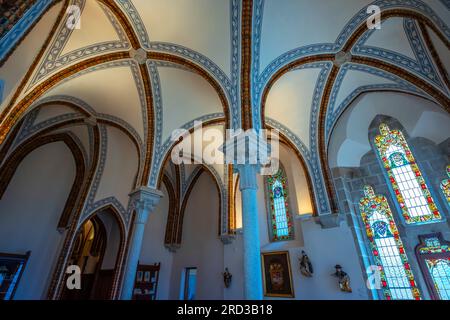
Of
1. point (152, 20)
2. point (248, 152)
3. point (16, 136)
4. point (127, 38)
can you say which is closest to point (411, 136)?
point (248, 152)

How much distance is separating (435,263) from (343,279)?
2252 mm

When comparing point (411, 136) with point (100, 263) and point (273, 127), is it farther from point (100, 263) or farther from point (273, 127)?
point (100, 263)

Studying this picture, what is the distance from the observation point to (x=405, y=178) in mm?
7102

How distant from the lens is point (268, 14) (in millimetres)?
5828

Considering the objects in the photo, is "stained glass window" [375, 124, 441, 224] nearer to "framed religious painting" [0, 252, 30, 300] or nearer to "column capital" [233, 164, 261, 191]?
"column capital" [233, 164, 261, 191]

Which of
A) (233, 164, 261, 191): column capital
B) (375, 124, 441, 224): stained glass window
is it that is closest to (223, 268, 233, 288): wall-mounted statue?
(233, 164, 261, 191): column capital

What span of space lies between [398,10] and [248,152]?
4713 millimetres

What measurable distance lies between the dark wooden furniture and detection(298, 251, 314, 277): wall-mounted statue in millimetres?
6686

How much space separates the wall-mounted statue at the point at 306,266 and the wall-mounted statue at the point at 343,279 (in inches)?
31.2

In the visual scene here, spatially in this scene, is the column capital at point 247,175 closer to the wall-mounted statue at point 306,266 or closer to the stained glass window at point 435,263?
the wall-mounted statue at point 306,266

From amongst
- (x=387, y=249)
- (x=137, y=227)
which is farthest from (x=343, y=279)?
(x=137, y=227)

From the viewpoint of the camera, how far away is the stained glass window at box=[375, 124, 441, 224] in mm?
6560

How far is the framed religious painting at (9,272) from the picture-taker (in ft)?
27.6

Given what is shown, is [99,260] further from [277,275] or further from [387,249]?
[387,249]
